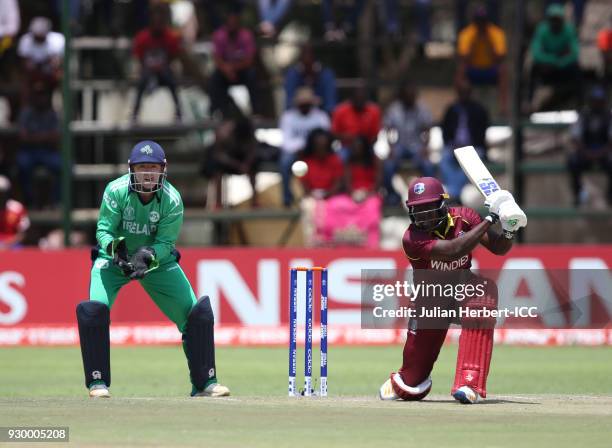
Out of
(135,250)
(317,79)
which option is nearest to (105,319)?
(135,250)

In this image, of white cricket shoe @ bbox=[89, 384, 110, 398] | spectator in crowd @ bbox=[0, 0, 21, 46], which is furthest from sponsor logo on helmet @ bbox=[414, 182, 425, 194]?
spectator in crowd @ bbox=[0, 0, 21, 46]

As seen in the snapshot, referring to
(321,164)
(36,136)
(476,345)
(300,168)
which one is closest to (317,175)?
(321,164)

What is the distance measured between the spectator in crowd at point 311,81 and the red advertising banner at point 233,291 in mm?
3370

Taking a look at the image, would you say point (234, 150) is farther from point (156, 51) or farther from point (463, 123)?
point (463, 123)

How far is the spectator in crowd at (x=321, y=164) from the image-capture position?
19797 mm

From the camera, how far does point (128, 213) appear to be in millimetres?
10758

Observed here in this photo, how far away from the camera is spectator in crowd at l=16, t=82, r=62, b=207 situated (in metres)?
21.2

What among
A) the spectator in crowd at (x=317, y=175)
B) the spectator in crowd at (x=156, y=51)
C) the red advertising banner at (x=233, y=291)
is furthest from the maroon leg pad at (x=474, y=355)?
the spectator in crowd at (x=156, y=51)

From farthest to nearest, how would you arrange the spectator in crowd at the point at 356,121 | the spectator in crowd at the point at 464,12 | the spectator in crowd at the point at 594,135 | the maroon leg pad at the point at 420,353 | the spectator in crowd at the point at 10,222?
1. the spectator in crowd at the point at 464,12
2. the spectator in crowd at the point at 594,135
3. the spectator in crowd at the point at 356,121
4. the spectator in crowd at the point at 10,222
5. the maroon leg pad at the point at 420,353

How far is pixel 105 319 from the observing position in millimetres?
10539

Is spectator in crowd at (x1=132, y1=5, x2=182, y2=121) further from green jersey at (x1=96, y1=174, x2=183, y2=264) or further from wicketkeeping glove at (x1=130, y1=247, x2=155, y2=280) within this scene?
wicketkeeping glove at (x1=130, y1=247, x2=155, y2=280)

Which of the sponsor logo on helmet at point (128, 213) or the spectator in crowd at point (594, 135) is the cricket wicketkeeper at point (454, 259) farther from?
the spectator in crowd at point (594, 135)

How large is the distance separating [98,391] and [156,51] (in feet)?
37.5

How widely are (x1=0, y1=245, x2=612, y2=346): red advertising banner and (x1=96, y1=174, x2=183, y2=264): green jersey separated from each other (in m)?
7.33
